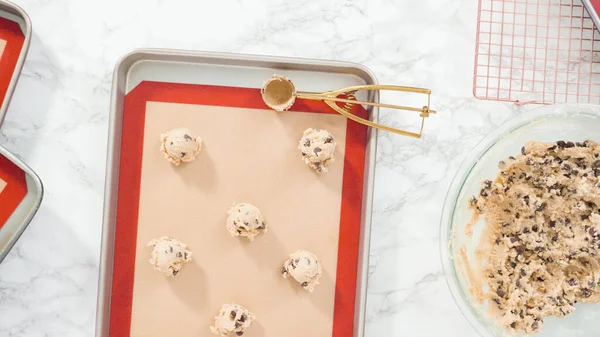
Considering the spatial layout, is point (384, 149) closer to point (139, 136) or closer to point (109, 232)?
point (139, 136)

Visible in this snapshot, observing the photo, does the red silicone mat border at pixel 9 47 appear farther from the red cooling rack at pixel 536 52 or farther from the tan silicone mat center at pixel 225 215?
the red cooling rack at pixel 536 52

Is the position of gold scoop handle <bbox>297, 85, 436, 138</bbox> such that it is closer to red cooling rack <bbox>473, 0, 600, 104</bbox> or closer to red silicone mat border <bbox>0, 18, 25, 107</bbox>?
red cooling rack <bbox>473, 0, 600, 104</bbox>

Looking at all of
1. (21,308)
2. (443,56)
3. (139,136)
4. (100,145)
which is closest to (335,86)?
(443,56)

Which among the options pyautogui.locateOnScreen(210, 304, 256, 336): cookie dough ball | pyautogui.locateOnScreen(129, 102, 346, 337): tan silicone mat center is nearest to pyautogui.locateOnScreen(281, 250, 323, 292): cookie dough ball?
pyautogui.locateOnScreen(129, 102, 346, 337): tan silicone mat center

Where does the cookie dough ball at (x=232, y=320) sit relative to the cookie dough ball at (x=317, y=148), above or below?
below

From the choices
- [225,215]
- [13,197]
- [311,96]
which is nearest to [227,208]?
[225,215]

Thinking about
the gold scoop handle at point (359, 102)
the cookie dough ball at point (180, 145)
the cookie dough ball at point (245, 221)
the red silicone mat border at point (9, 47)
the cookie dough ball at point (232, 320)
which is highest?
the red silicone mat border at point (9, 47)

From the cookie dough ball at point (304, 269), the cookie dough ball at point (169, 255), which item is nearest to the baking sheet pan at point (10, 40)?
the cookie dough ball at point (169, 255)
